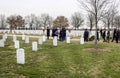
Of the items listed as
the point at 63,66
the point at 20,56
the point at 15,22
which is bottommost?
the point at 63,66

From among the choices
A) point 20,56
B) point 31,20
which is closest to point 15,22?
point 31,20

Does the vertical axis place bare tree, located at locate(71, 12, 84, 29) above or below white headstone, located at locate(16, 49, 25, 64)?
above

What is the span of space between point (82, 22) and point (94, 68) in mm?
89578

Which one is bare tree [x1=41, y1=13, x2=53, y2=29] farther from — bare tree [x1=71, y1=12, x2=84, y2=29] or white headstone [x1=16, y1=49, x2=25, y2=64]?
white headstone [x1=16, y1=49, x2=25, y2=64]

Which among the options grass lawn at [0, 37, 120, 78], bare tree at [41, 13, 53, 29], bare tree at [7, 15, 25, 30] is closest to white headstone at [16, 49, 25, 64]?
grass lawn at [0, 37, 120, 78]

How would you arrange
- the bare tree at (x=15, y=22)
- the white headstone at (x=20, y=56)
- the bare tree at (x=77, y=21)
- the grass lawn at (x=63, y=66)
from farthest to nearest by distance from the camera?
the bare tree at (x=77, y=21), the bare tree at (x=15, y=22), the white headstone at (x=20, y=56), the grass lawn at (x=63, y=66)

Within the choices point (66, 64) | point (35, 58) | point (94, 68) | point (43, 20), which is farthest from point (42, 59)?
point (43, 20)

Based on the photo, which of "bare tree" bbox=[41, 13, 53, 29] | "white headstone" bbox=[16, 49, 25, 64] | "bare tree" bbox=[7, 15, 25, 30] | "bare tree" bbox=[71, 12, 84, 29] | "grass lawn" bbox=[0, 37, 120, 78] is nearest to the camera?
"grass lawn" bbox=[0, 37, 120, 78]

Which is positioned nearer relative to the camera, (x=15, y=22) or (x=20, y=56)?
(x=20, y=56)

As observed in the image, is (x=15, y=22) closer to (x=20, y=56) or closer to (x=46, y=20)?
(x=46, y=20)

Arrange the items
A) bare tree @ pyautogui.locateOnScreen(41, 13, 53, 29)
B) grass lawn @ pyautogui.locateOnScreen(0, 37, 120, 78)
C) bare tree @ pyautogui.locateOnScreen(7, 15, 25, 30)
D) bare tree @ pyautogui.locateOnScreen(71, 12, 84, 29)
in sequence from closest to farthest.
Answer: grass lawn @ pyautogui.locateOnScreen(0, 37, 120, 78)
bare tree @ pyautogui.locateOnScreen(7, 15, 25, 30)
bare tree @ pyautogui.locateOnScreen(71, 12, 84, 29)
bare tree @ pyautogui.locateOnScreen(41, 13, 53, 29)

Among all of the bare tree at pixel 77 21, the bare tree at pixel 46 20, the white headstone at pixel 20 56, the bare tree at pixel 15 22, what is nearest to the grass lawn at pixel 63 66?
the white headstone at pixel 20 56

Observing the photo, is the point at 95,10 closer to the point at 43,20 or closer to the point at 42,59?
the point at 42,59

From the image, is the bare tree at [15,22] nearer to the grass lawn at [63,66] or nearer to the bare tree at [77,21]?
the bare tree at [77,21]
